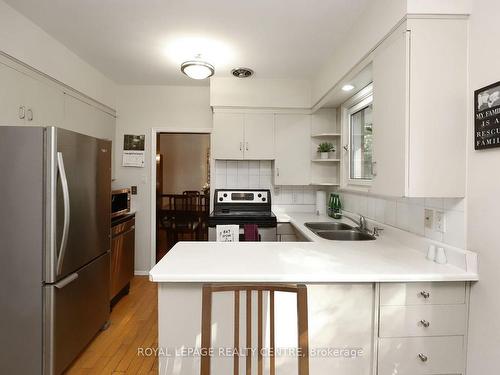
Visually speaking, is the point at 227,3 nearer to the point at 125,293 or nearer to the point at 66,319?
the point at 66,319

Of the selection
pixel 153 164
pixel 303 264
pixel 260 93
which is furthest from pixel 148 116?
pixel 303 264

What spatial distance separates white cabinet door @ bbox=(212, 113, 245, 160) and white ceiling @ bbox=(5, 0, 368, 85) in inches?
19.2

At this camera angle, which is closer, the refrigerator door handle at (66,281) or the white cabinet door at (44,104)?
the refrigerator door handle at (66,281)

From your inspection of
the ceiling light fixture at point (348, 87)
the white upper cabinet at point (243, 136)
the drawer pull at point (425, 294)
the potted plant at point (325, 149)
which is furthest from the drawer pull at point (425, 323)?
the white upper cabinet at point (243, 136)

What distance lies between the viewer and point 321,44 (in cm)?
226

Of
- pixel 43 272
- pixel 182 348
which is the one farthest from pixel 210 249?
pixel 43 272

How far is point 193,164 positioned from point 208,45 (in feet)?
14.7

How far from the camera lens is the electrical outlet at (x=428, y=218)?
156 centimetres

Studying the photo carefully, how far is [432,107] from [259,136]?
1.90 meters

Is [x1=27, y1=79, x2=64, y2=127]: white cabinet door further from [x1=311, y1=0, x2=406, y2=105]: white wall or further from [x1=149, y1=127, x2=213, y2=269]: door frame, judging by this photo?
[x1=311, y1=0, x2=406, y2=105]: white wall

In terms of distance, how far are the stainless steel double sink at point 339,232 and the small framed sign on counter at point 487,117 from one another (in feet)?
3.40

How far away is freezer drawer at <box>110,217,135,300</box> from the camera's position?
8.77 feet

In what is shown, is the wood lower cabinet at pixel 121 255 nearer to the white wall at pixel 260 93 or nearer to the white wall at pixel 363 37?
the white wall at pixel 260 93

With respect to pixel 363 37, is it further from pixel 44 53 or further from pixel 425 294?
pixel 44 53
